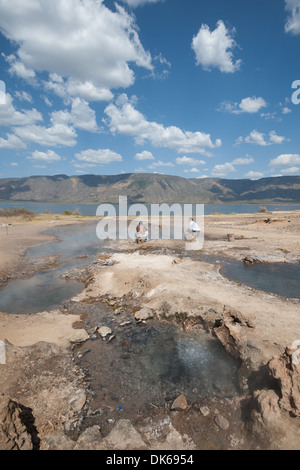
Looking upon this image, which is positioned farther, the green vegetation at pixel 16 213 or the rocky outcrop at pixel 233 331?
the green vegetation at pixel 16 213

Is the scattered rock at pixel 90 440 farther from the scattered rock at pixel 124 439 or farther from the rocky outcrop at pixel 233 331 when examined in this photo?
the rocky outcrop at pixel 233 331

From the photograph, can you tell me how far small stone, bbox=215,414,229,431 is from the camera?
17.8 feet

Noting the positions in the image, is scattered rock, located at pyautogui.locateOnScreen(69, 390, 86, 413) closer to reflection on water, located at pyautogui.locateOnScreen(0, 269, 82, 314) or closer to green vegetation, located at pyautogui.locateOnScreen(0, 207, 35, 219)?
reflection on water, located at pyautogui.locateOnScreen(0, 269, 82, 314)

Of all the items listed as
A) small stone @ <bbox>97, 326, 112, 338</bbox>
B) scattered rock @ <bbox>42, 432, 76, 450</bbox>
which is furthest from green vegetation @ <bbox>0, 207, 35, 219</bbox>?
scattered rock @ <bbox>42, 432, 76, 450</bbox>

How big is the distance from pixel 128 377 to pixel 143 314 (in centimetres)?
370

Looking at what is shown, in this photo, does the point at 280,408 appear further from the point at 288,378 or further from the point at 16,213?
the point at 16,213

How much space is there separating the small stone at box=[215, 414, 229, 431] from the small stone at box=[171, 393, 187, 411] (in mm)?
821

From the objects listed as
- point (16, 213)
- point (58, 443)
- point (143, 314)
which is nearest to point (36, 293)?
point (143, 314)

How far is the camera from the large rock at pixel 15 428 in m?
4.69

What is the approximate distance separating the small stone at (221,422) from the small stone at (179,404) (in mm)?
821

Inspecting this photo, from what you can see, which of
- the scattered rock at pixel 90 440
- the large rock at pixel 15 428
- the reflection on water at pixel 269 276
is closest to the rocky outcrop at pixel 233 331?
the scattered rock at pixel 90 440

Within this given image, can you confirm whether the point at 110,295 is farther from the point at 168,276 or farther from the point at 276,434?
the point at 276,434
